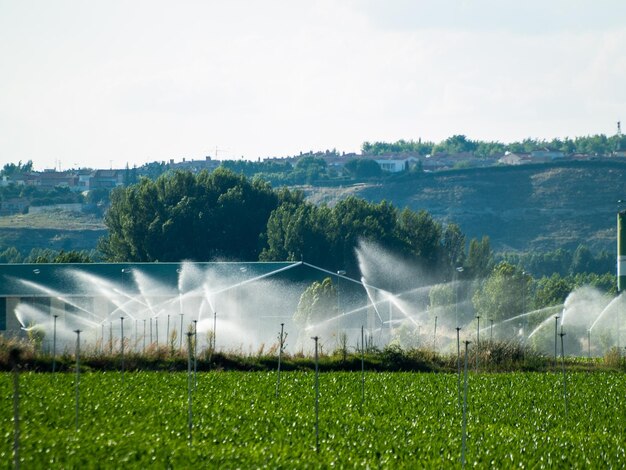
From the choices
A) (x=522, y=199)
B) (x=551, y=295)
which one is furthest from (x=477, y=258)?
(x=522, y=199)

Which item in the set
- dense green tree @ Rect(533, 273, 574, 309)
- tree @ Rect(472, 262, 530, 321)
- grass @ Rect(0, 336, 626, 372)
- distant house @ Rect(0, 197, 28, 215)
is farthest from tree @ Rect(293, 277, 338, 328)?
distant house @ Rect(0, 197, 28, 215)

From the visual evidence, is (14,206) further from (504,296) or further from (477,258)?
(504,296)

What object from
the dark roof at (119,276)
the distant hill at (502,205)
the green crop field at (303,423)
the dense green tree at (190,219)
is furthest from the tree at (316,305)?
the distant hill at (502,205)

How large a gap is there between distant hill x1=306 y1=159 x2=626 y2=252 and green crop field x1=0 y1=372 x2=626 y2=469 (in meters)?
136

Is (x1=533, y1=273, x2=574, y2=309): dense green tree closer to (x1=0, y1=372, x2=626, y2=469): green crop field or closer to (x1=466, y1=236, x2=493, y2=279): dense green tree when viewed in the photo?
(x1=466, y1=236, x2=493, y2=279): dense green tree

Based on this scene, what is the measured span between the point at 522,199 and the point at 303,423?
162 meters

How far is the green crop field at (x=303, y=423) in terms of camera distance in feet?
66.8

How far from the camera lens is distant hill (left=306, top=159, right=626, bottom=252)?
171m

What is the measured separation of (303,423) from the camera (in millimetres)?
25047

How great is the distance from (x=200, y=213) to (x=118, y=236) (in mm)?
6604

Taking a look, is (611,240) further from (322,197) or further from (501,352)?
(501,352)

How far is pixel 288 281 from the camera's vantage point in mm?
64312

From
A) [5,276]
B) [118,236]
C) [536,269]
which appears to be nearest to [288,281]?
[5,276]

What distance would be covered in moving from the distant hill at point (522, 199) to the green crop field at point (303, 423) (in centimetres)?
13557
